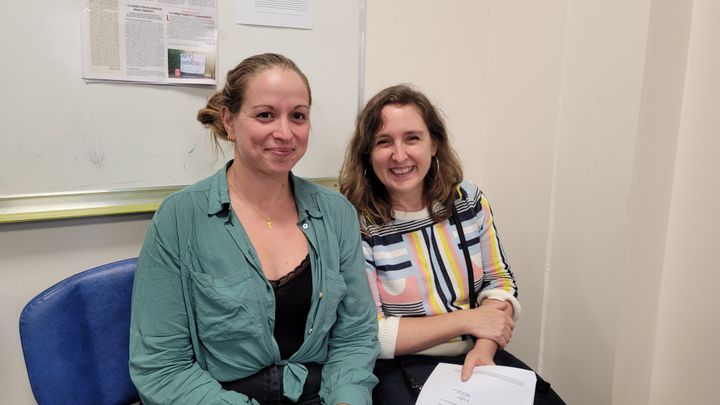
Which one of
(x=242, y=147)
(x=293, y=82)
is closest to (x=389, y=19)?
(x=293, y=82)

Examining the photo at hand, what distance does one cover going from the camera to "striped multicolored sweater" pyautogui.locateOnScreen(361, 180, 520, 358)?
52.1 inches

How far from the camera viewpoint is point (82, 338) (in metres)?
1.13

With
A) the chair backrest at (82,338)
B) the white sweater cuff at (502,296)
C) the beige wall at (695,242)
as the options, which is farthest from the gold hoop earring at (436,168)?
the chair backrest at (82,338)

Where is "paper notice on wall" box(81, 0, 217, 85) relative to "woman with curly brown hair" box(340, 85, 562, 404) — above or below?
above

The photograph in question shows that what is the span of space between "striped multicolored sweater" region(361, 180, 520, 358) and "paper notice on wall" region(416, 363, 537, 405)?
0.13m

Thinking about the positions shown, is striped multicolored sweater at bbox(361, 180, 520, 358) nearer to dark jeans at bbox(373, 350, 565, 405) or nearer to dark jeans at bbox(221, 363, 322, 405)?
dark jeans at bbox(373, 350, 565, 405)

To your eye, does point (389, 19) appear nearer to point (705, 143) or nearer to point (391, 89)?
point (391, 89)

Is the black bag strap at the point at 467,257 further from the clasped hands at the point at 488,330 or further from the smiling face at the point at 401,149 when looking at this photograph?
the smiling face at the point at 401,149

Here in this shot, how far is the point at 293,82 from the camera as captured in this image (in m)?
1.08

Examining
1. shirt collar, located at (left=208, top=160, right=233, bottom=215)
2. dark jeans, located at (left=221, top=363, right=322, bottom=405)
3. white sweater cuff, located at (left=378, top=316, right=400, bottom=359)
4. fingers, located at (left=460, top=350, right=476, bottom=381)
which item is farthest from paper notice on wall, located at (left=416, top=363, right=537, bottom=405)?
shirt collar, located at (left=208, top=160, right=233, bottom=215)

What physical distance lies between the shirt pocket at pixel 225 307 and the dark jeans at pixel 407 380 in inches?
15.9

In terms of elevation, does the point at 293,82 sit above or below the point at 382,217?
above

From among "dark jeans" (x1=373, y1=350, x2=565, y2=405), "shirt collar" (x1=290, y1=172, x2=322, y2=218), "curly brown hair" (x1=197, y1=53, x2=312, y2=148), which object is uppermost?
"curly brown hair" (x1=197, y1=53, x2=312, y2=148)

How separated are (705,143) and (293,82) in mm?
1194
